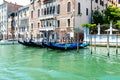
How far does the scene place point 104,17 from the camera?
997 inches

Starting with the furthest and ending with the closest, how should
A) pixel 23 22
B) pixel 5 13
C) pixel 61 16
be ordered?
pixel 5 13
pixel 23 22
pixel 61 16

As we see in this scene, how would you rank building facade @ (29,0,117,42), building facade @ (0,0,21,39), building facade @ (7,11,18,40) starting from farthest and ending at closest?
1. building facade @ (0,0,21,39)
2. building facade @ (7,11,18,40)
3. building facade @ (29,0,117,42)

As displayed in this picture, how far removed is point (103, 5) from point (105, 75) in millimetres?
22558

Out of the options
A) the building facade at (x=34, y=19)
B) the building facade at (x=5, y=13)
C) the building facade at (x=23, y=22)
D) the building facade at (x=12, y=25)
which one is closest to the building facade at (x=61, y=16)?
the building facade at (x=34, y=19)

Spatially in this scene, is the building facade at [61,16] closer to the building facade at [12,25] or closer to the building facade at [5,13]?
the building facade at [12,25]

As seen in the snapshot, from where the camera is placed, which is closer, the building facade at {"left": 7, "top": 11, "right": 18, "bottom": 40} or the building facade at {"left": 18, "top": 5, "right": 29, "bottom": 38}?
the building facade at {"left": 18, "top": 5, "right": 29, "bottom": 38}

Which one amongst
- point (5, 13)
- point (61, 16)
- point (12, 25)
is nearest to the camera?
point (61, 16)

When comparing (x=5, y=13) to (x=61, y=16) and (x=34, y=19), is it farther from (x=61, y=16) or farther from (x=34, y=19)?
(x=61, y=16)

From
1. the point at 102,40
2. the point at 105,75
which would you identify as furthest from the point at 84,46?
the point at 105,75

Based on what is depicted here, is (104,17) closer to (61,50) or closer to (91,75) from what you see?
(61,50)

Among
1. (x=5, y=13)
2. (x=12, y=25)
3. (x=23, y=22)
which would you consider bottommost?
(x=12, y=25)

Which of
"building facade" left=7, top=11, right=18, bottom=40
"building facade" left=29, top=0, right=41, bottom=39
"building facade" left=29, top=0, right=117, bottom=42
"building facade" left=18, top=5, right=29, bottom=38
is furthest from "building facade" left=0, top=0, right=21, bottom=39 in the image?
"building facade" left=29, top=0, right=117, bottom=42

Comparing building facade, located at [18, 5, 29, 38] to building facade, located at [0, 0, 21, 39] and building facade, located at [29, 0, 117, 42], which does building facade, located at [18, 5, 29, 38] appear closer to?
building facade, located at [0, 0, 21, 39]

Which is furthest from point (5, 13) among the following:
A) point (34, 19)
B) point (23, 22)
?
point (34, 19)
